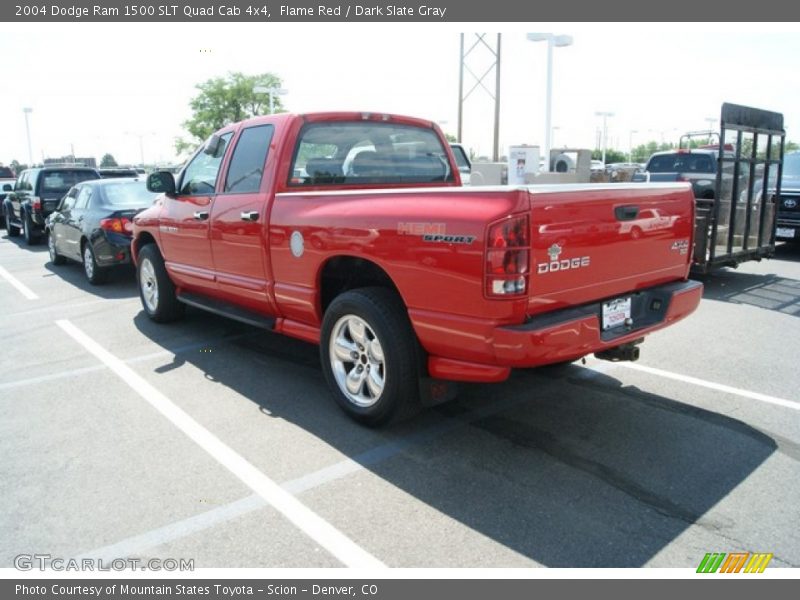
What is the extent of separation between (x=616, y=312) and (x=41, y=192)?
15335mm

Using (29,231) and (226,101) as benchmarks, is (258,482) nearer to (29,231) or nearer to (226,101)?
(29,231)

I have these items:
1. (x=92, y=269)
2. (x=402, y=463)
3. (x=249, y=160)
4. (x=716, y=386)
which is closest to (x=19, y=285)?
(x=92, y=269)

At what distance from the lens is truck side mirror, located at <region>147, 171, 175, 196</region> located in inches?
234

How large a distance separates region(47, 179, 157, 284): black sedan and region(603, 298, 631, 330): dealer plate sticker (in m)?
7.62

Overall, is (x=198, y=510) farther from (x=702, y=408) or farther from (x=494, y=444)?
(x=702, y=408)

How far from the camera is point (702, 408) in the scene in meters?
4.38

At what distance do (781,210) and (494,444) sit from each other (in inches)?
408

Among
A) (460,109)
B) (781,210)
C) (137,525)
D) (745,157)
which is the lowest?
(137,525)

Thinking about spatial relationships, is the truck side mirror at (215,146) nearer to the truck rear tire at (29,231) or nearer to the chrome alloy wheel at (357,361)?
the chrome alloy wheel at (357,361)

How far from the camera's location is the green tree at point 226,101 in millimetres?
50562

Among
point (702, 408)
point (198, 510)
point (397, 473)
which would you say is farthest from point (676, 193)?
point (198, 510)

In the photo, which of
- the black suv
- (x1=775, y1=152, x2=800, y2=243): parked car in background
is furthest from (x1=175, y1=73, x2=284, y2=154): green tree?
(x1=775, y1=152, x2=800, y2=243): parked car in background

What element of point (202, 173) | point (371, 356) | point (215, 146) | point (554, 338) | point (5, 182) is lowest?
point (371, 356)

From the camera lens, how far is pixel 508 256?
3170 millimetres
